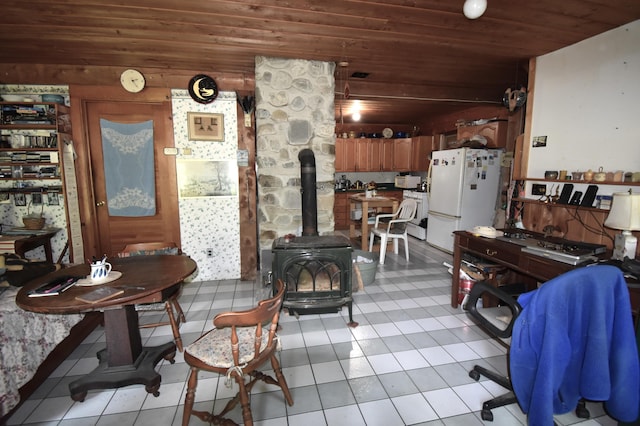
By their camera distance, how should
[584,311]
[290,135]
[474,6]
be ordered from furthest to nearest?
[290,135] < [474,6] < [584,311]

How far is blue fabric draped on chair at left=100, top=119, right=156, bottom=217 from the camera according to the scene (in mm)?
3406

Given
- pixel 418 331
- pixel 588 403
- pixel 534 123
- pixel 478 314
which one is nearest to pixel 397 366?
pixel 418 331

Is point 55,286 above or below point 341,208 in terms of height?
above

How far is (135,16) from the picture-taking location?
6.80 ft

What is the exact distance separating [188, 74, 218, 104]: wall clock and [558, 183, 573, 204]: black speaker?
349 cm

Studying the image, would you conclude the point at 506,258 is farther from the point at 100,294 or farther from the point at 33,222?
the point at 33,222

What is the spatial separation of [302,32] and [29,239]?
3229mm

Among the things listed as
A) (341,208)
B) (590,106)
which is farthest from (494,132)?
(341,208)

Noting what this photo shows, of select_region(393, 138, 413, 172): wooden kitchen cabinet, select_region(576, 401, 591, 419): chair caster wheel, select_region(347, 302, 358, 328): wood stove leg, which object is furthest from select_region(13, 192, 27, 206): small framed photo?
select_region(393, 138, 413, 172): wooden kitchen cabinet

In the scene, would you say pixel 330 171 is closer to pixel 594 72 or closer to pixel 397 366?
pixel 397 366

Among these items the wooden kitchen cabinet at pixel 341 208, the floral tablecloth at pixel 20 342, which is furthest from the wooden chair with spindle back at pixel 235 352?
the wooden kitchen cabinet at pixel 341 208

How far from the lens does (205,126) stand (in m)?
3.44

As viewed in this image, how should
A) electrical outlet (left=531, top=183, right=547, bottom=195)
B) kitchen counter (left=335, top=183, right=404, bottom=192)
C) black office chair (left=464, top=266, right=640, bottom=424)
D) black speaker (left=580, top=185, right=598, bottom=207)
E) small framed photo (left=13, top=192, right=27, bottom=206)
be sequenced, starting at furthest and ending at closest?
1. kitchen counter (left=335, top=183, right=404, bottom=192)
2. small framed photo (left=13, top=192, right=27, bottom=206)
3. electrical outlet (left=531, top=183, right=547, bottom=195)
4. black speaker (left=580, top=185, right=598, bottom=207)
5. black office chair (left=464, top=266, right=640, bottom=424)

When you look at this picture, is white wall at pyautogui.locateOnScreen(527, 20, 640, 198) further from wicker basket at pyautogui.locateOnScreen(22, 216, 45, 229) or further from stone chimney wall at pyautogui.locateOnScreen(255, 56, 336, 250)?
wicker basket at pyautogui.locateOnScreen(22, 216, 45, 229)
